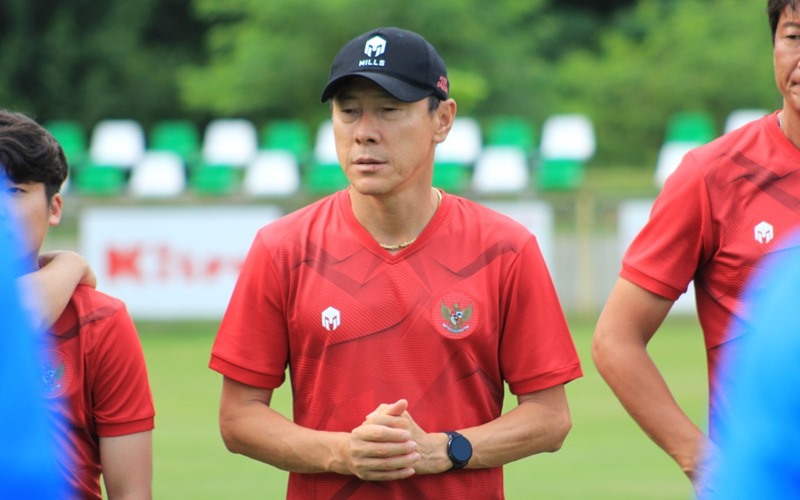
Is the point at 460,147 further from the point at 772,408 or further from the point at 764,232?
the point at 772,408

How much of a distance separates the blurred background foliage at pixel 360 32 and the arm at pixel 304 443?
98.0 ft

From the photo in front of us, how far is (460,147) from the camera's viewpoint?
25.8m

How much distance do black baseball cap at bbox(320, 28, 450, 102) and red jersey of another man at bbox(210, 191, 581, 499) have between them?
0.41m

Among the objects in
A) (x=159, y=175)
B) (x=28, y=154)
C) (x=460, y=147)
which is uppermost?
(x=28, y=154)

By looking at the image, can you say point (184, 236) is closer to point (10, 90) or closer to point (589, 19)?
point (10, 90)

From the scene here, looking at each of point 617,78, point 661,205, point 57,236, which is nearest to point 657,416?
point 661,205

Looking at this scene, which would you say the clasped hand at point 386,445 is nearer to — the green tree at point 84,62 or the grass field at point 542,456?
the grass field at point 542,456

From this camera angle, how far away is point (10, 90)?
39438 millimetres

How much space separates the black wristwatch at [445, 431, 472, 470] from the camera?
4074 millimetres

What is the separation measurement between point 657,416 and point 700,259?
491 millimetres

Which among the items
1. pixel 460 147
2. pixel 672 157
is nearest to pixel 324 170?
pixel 460 147

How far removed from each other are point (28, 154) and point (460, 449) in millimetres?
1448

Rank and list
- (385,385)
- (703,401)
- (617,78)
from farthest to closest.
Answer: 1. (617,78)
2. (703,401)
3. (385,385)

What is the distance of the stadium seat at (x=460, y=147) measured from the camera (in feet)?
82.7
